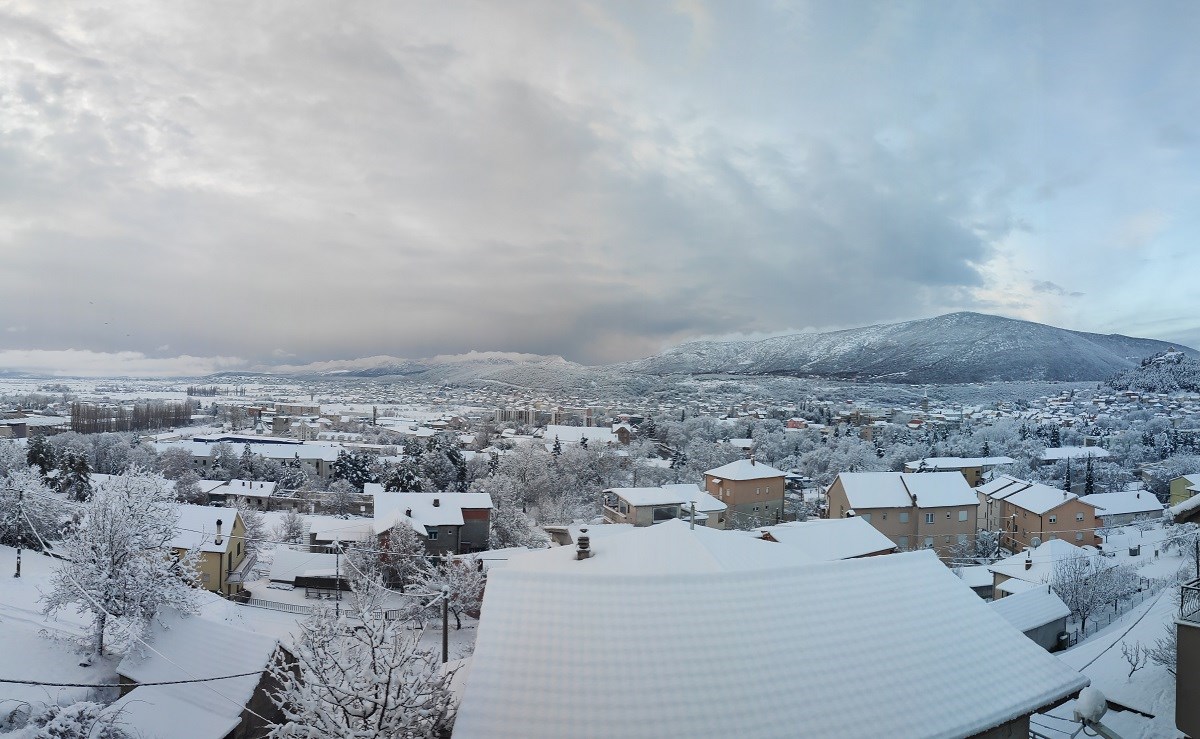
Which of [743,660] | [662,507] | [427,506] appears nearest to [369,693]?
[743,660]

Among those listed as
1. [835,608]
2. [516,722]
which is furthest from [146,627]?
[835,608]

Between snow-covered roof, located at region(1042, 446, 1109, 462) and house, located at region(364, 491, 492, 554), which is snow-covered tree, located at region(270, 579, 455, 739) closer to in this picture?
house, located at region(364, 491, 492, 554)

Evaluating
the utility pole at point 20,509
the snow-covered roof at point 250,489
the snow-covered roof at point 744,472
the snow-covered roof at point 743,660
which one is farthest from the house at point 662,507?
the snow-covered roof at point 250,489

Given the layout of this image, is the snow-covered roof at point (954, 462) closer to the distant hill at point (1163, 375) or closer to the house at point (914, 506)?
the house at point (914, 506)

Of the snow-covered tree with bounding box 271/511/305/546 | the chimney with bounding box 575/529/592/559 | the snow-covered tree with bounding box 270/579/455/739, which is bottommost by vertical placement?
the snow-covered tree with bounding box 271/511/305/546

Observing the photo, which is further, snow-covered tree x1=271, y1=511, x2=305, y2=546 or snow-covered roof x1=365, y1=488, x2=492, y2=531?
snow-covered tree x1=271, y1=511, x2=305, y2=546

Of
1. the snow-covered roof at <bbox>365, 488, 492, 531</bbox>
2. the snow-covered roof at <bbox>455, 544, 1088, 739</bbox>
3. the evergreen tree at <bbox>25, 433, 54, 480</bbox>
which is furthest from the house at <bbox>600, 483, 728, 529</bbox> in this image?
→ the evergreen tree at <bbox>25, 433, 54, 480</bbox>
